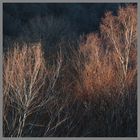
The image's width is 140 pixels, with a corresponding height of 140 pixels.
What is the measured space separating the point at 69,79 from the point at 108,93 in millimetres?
2155

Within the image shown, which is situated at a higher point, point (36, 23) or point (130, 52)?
point (36, 23)

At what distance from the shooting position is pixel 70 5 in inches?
1431

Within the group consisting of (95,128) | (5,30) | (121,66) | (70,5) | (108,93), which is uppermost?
(70,5)

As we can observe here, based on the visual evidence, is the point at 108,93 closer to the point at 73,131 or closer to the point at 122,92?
the point at 122,92

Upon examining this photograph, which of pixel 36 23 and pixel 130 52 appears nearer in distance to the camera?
pixel 130 52

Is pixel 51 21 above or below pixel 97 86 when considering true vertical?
above

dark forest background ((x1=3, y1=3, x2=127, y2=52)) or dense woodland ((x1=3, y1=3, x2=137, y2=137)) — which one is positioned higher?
dark forest background ((x1=3, y1=3, x2=127, y2=52))

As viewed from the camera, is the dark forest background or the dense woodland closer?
the dense woodland

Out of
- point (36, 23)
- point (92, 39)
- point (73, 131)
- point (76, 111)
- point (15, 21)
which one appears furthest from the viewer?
point (15, 21)

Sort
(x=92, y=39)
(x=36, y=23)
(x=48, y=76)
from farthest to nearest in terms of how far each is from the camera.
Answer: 1. (x=36, y=23)
2. (x=92, y=39)
3. (x=48, y=76)

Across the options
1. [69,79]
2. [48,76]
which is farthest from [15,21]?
[48,76]

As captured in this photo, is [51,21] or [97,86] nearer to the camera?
[97,86]

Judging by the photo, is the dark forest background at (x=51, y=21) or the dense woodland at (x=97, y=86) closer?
the dense woodland at (x=97, y=86)

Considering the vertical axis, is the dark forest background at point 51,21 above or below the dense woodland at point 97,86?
above
